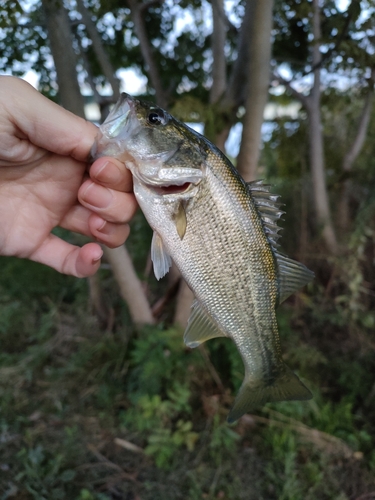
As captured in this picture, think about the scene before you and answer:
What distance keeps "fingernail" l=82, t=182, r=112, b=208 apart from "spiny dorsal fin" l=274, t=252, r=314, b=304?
30.8 inches

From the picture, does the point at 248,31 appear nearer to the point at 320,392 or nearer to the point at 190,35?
the point at 190,35

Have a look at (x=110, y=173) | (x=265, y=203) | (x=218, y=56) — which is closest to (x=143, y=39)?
(x=218, y=56)

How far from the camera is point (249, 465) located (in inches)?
110

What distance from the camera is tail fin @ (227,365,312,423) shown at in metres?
1.76

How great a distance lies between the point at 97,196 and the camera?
164 centimetres

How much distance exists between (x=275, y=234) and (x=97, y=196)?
78 centimetres

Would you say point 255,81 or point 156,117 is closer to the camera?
point 156,117

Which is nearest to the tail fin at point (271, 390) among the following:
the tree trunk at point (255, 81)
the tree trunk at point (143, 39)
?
the tree trunk at point (255, 81)

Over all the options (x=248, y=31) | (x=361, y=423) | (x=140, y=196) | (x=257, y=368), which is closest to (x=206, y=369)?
(x=361, y=423)

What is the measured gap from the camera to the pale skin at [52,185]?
1.50m

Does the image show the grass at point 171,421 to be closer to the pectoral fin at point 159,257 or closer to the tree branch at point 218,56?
the pectoral fin at point 159,257

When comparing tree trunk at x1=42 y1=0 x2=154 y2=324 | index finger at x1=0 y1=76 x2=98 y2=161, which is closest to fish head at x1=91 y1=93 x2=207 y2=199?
index finger at x1=0 y1=76 x2=98 y2=161

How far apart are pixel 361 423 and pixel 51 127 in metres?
3.22

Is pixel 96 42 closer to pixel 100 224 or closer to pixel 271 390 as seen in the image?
pixel 100 224
